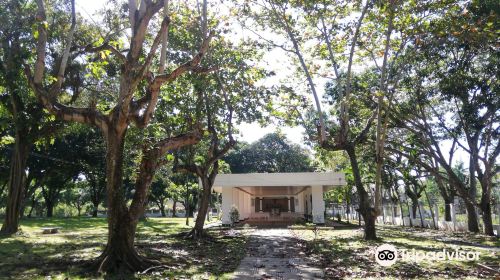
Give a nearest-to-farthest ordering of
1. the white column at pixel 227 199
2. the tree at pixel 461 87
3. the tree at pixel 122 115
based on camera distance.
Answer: the tree at pixel 122 115, the tree at pixel 461 87, the white column at pixel 227 199

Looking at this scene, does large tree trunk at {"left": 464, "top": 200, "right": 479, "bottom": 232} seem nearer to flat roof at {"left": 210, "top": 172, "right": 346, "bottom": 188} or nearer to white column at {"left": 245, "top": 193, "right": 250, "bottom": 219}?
flat roof at {"left": 210, "top": 172, "right": 346, "bottom": 188}

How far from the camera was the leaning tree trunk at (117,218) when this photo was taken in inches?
333

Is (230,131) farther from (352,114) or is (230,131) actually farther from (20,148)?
(20,148)

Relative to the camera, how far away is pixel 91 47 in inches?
375

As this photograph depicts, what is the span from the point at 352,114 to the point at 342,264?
41.1ft

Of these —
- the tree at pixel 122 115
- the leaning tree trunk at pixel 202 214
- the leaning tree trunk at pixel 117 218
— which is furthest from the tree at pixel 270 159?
the leaning tree trunk at pixel 117 218

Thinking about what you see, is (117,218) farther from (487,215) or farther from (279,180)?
(279,180)

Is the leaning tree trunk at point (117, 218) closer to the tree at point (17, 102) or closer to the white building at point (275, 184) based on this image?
the tree at point (17, 102)

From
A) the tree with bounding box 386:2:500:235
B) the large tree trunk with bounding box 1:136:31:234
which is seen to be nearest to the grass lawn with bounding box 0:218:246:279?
the large tree trunk with bounding box 1:136:31:234

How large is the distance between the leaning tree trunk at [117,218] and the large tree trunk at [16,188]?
430 inches

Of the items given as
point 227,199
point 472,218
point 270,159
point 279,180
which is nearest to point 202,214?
point 279,180

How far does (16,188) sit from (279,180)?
47.7ft

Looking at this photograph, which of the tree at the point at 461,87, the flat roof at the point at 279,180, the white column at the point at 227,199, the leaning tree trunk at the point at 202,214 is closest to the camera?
the tree at the point at 461,87

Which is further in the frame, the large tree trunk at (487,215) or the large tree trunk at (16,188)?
the large tree trunk at (487,215)
